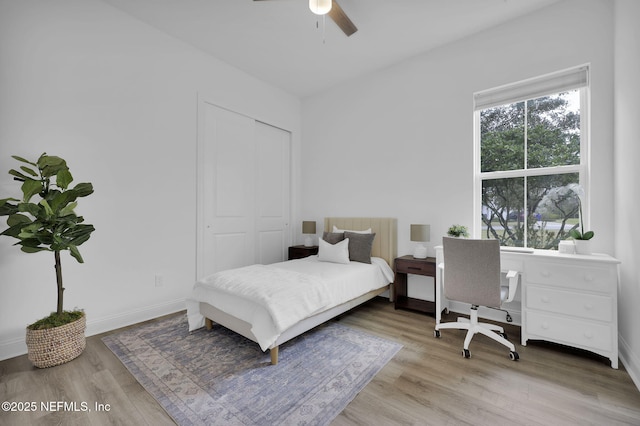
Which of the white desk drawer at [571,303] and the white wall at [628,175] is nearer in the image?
the white wall at [628,175]

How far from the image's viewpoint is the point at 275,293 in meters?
2.20

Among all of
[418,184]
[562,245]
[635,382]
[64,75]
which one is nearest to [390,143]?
[418,184]

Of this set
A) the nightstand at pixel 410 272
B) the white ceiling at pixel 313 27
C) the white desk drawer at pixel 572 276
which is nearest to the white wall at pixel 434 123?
the white ceiling at pixel 313 27

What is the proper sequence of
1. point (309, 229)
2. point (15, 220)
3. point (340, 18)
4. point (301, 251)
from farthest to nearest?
point (309, 229)
point (301, 251)
point (340, 18)
point (15, 220)

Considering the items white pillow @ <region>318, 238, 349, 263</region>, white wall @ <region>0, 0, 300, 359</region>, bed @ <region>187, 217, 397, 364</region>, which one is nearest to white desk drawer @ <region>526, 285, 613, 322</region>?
bed @ <region>187, 217, 397, 364</region>

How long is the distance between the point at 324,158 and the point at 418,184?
169 cm

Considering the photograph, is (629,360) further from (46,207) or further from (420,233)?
(46,207)

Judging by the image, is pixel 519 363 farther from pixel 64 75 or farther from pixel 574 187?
pixel 64 75

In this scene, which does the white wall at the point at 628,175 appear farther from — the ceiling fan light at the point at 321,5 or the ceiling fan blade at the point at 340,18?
the ceiling fan light at the point at 321,5

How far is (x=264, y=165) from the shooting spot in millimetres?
4402

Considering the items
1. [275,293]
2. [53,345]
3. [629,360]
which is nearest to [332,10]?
[275,293]

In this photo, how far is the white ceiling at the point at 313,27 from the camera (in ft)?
8.98

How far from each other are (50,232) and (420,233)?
3483 mm

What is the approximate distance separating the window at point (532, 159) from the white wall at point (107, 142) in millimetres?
3529
